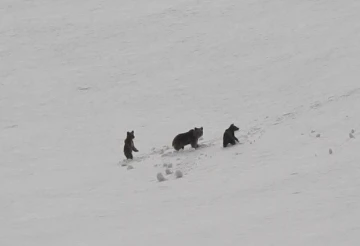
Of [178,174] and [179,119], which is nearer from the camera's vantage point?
[178,174]

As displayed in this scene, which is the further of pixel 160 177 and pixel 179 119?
pixel 179 119

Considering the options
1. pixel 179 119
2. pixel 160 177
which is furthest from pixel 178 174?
pixel 179 119

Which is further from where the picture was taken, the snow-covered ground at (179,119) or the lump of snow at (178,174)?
the lump of snow at (178,174)

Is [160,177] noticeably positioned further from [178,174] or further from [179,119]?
[179,119]

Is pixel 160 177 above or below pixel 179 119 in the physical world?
below

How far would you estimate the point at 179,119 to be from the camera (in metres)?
23.5

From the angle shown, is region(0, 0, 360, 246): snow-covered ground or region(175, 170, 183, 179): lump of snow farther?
region(175, 170, 183, 179): lump of snow

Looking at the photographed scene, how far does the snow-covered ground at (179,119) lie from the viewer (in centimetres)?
959

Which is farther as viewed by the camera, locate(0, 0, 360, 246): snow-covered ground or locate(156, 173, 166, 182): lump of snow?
locate(156, 173, 166, 182): lump of snow

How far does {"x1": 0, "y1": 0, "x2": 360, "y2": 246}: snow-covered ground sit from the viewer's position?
378 inches

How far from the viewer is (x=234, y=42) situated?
31.7 m

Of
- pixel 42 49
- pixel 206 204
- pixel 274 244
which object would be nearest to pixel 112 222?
pixel 206 204

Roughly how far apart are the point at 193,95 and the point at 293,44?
23.3 ft

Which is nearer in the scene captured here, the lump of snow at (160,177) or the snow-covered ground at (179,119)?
the snow-covered ground at (179,119)
